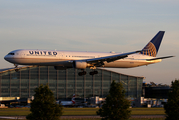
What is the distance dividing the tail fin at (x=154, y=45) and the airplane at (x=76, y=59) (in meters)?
3.75

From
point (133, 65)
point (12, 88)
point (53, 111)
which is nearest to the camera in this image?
point (53, 111)

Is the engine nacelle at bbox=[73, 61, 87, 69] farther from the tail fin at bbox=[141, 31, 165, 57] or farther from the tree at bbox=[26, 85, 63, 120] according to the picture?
the tree at bbox=[26, 85, 63, 120]

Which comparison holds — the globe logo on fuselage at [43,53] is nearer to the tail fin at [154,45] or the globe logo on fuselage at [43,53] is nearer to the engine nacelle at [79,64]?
the engine nacelle at [79,64]

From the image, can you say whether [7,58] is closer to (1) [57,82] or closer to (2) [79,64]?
(2) [79,64]

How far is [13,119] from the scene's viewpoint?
52062 millimetres

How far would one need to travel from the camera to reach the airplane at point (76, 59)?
→ 55.2 m

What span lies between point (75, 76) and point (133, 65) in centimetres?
5870

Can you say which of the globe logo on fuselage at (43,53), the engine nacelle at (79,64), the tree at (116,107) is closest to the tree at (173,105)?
the tree at (116,107)

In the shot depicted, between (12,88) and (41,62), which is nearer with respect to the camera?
(41,62)

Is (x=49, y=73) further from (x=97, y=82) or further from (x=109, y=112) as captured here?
(x=109, y=112)

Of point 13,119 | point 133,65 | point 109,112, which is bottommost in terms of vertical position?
point 13,119

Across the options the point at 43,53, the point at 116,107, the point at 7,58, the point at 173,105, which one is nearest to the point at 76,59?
the point at 43,53

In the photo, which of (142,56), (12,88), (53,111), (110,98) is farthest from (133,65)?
(12,88)

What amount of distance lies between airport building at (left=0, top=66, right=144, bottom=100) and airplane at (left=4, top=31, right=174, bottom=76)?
57.2 metres
